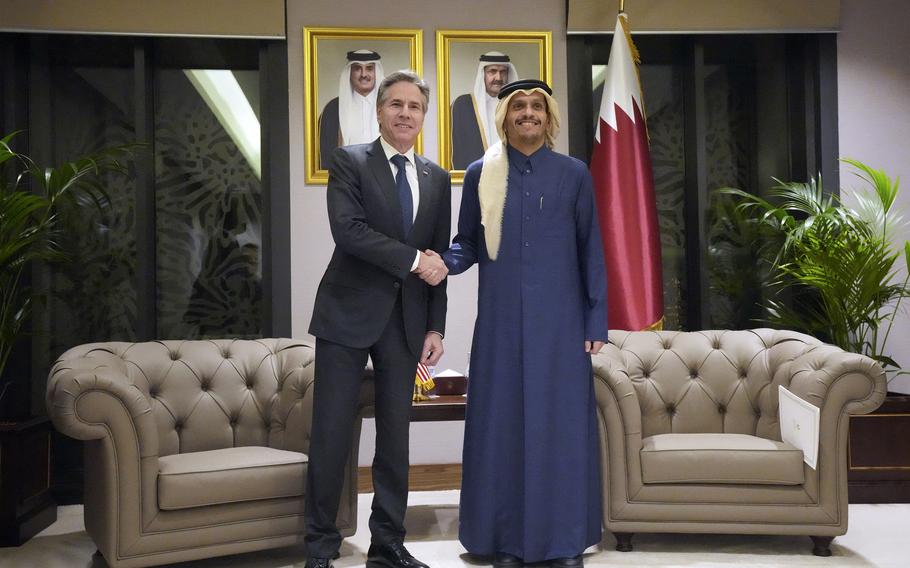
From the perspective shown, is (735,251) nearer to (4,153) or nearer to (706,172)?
(706,172)

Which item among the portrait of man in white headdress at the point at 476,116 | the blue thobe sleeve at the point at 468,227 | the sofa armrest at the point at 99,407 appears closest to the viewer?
the sofa armrest at the point at 99,407

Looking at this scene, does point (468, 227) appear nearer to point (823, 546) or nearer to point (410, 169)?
point (410, 169)

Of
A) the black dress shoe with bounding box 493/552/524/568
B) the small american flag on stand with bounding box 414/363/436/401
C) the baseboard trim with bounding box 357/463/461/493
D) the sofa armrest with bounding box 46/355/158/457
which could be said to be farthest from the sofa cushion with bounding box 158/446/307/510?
the baseboard trim with bounding box 357/463/461/493

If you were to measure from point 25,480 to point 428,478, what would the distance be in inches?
75.3

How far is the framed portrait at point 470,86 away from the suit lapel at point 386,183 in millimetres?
1777

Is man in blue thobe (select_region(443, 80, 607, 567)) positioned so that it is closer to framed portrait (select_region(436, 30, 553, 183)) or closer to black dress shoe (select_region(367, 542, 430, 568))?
black dress shoe (select_region(367, 542, 430, 568))

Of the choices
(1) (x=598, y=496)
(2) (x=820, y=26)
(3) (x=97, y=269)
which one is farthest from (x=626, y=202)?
(3) (x=97, y=269)

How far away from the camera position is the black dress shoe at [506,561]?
2889 mm

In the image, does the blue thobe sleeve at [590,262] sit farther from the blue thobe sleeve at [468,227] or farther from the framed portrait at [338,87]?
the framed portrait at [338,87]

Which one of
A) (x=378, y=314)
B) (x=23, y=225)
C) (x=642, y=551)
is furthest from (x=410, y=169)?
(x=23, y=225)

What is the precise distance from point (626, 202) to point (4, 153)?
293 centimetres

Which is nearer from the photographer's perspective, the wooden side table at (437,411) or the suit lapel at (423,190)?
the suit lapel at (423,190)

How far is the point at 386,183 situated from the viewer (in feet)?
9.37

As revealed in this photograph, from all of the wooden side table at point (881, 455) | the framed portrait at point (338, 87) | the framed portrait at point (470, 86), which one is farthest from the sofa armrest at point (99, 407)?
the wooden side table at point (881, 455)
